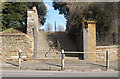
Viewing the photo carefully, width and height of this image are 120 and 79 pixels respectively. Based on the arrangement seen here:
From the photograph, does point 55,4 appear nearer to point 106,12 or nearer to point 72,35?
point 72,35

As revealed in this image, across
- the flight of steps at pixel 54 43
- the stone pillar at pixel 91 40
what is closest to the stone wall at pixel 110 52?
the stone pillar at pixel 91 40

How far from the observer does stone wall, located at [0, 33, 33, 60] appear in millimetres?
11516

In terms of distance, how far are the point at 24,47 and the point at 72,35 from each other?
6.43 m

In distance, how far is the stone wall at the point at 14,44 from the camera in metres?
11.5

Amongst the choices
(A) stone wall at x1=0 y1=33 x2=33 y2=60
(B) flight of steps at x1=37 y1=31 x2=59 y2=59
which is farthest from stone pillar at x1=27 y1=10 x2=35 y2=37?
(B) flight of steps at x1=37 y1=31 x2=59 y2=59

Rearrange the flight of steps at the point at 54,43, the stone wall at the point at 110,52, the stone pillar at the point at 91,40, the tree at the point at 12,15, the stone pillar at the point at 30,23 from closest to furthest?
the stone pillar at the point at 91,40 < the stone wall at the point at 110,52 < the stone pillar at the point at 30,23 < the flight of steps at the point at 54,43 < the tree at the point at 12,15

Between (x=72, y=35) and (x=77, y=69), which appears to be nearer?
(x=77, y=69)

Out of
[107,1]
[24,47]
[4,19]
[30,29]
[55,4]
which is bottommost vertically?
[24,47]

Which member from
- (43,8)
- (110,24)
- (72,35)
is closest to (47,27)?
(43,8)

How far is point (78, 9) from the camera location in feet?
50.8

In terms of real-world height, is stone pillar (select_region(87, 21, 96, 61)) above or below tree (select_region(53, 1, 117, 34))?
below

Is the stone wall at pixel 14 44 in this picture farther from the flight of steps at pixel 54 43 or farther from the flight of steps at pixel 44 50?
the flight of steps at pixel 54 43

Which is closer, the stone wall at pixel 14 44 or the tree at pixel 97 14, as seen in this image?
the stone wall at pixel 14 44

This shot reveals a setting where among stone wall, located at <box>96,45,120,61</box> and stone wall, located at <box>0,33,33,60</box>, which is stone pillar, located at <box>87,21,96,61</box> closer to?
stone wall, located at <box>96,45,120,61</box>
